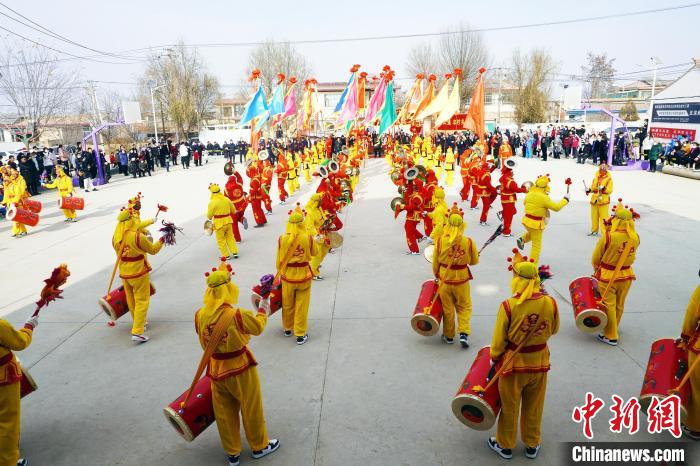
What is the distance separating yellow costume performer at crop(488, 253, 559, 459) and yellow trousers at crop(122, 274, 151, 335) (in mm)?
4435

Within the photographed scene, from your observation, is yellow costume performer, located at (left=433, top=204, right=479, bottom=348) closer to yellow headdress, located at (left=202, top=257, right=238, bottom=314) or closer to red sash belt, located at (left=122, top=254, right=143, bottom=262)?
yellow headdress, located at (left=202, top=257, right=238, bottom=314)

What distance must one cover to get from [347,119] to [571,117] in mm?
45641

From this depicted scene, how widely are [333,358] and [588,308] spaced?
117 inches

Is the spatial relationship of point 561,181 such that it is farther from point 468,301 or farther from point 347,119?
point 468,301

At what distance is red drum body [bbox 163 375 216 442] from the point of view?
3.40 m

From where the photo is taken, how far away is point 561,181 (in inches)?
666

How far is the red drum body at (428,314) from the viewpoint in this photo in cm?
500

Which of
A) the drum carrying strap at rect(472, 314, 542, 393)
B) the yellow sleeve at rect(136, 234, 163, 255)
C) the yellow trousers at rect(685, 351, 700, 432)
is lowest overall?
the yellow trousers at rect(685, 351, 700, 432)

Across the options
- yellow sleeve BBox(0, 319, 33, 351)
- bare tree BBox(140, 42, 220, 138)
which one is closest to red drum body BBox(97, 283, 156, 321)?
yellow sleeve BBox(0, 319, 33, 351)

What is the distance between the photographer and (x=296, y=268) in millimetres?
5297

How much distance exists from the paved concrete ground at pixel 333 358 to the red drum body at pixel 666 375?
49 cm

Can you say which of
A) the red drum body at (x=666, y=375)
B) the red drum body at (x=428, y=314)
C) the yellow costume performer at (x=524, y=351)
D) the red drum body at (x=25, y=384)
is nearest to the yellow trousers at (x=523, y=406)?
the yellow costume performer at (x=524, y=351)

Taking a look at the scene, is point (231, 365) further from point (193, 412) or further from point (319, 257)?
point (319, 257)

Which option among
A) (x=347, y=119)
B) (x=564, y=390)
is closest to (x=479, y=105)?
(x=347, y=119)
